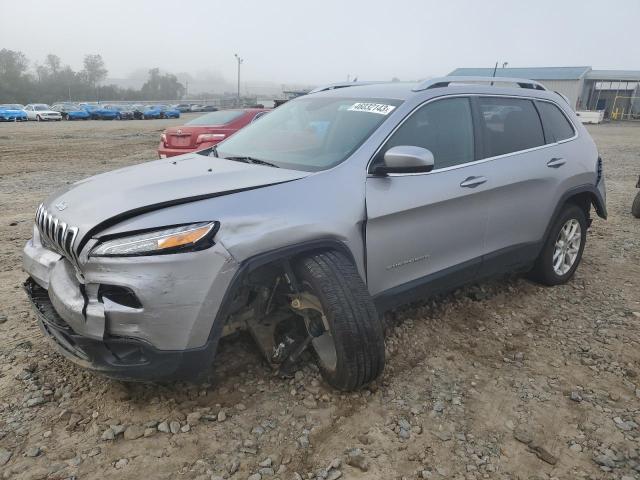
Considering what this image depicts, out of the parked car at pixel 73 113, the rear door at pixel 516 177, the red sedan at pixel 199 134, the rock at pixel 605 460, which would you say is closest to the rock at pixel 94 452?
the rock at pixel 605 460

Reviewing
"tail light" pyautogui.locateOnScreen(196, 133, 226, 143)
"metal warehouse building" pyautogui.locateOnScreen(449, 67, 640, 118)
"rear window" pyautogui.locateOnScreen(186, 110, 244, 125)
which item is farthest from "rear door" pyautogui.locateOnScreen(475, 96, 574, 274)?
"metal warehouse building" pyautogui.locateOnScreen(449, 67, 640, 118)

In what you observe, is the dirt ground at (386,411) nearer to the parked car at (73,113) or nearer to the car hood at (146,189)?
the car hood at (146,189)

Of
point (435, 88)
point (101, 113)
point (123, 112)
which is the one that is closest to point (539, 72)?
point (123, 112)

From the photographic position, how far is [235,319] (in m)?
2.71

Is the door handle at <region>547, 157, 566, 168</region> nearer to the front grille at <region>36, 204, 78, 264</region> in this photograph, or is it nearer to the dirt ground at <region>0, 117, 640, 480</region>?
the dirt ground at <region>0, 117, 640, 480</region>

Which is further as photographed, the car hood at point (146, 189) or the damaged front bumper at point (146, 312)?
the car hood at point (146, 189)

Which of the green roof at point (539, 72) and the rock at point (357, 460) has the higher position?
the green roof at point (539, 72)

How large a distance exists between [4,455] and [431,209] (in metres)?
2.60

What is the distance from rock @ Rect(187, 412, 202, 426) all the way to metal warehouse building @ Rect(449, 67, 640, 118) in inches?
1898

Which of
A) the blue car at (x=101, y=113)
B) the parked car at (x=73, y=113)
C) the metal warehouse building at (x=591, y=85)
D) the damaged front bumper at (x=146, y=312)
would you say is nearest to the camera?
the damaged front bumper at (x=146, y=312)

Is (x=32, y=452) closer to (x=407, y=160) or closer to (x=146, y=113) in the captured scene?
(x=407, y=160)

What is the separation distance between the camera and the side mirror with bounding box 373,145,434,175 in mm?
A: 2805

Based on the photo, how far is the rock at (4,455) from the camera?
2320 millimetres

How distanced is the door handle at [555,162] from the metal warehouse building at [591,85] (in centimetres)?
4562
